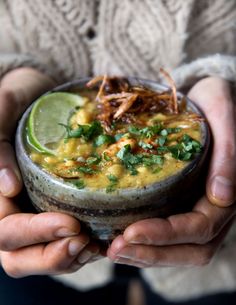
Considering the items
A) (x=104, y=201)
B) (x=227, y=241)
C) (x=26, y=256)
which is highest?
(x=104, y=201)

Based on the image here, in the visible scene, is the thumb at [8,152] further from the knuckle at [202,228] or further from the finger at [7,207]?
the knuckle at [202,228]

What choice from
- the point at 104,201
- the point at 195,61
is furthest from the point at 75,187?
the point at 195,61

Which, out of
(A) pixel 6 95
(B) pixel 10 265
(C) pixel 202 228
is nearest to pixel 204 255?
(C) pixel 202 228

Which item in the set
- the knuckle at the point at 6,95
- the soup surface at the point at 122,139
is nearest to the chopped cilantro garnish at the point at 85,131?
→ the soup surface at the point at 122,139

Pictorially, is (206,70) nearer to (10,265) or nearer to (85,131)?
(85,131)

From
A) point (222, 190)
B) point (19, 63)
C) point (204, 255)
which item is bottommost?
point (204, 255)

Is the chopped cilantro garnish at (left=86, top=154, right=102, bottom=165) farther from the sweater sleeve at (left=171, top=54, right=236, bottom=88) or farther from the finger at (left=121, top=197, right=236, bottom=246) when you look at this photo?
the sweater sleeve at (left=171, top=54, right=236, bottom=88)

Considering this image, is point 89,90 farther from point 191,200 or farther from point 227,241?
point 227,241
